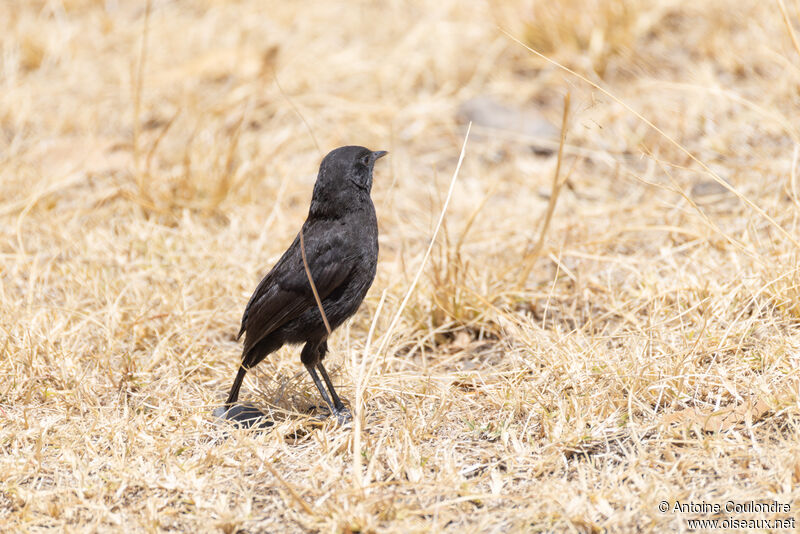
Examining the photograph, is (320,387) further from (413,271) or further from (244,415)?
(413,271)

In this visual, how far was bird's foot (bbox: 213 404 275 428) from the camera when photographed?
310 cm

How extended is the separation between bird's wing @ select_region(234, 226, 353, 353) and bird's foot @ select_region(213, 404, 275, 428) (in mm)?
247

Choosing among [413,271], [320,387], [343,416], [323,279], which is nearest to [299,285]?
[323,279]

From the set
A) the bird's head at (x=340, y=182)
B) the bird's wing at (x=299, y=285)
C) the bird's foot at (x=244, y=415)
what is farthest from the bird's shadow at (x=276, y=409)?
the bird's head at (x=340, y=182)

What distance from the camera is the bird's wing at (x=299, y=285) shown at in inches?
122

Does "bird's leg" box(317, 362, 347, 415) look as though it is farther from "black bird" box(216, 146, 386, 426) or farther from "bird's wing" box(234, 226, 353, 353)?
"bird's wing" box(234, 226, 353, 353)

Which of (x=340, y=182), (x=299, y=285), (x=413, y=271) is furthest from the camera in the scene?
(x=413, y=271)

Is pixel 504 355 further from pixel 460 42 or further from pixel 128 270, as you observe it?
pixel 460 42

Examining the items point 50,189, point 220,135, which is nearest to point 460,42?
point 220,135

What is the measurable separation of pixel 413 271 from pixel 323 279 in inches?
47.8

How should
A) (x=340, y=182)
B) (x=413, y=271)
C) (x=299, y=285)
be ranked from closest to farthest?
(x=299, y=285), (x=340, y=182), (x=413, y=271)

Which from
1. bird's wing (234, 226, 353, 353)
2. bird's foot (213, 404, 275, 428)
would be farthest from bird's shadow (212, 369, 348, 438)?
bird's wing (234, 226, 353, 353)

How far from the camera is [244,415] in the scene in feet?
10.4

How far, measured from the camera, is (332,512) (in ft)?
8.09
